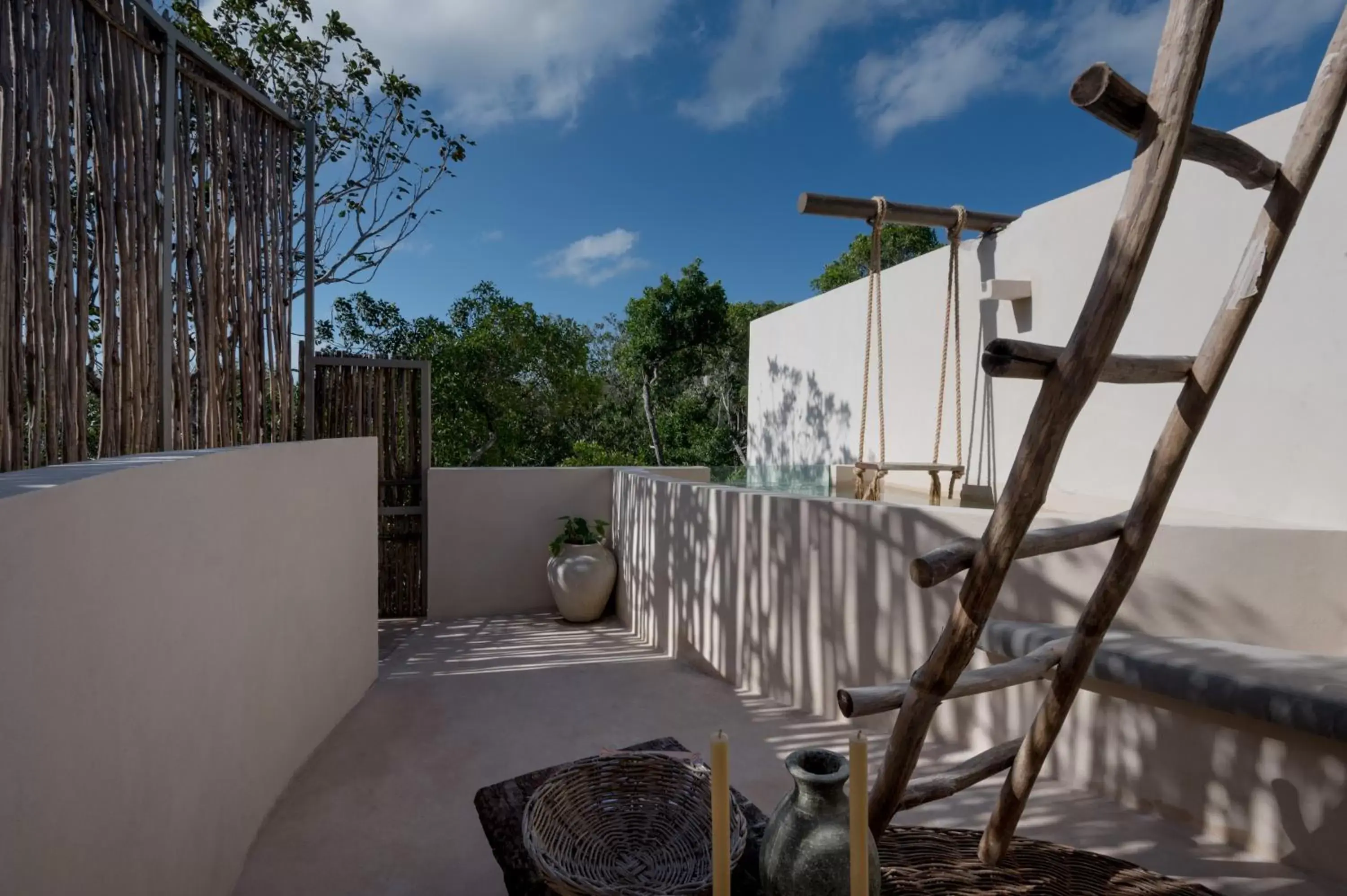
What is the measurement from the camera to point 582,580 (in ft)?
16.9

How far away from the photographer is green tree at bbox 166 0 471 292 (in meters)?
6.48

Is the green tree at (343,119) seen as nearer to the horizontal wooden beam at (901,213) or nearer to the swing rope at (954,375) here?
the horizontal wooden beam at (901,213)

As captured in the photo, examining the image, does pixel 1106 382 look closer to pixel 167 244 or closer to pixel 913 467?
pixel 167 244

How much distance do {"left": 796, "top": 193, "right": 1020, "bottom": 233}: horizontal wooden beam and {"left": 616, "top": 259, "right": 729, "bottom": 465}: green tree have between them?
7.35m

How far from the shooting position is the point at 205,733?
1764 mm

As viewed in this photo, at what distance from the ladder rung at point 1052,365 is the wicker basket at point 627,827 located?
98 cm

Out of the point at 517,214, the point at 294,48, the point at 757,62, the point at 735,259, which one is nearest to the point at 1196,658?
the point at 294,48

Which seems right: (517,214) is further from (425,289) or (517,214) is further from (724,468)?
(724,468)

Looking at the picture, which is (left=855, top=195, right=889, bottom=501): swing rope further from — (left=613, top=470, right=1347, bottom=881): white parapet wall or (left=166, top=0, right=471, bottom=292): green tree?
(left=166, top=0, right=471, bottom=292): green tree

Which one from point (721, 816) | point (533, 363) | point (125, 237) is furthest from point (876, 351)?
point (533, 363)

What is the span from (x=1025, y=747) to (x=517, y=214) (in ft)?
75.0

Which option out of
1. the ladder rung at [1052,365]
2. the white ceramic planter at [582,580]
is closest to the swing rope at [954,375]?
the white ceramic planter at [582,580]

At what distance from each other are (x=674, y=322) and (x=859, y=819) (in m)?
11.0

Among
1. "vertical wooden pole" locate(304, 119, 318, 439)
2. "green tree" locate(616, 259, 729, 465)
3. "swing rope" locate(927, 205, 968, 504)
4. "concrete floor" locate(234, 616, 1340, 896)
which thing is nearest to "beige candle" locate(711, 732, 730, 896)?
"concrete floor" locate(234, 616, 1340, 896)
